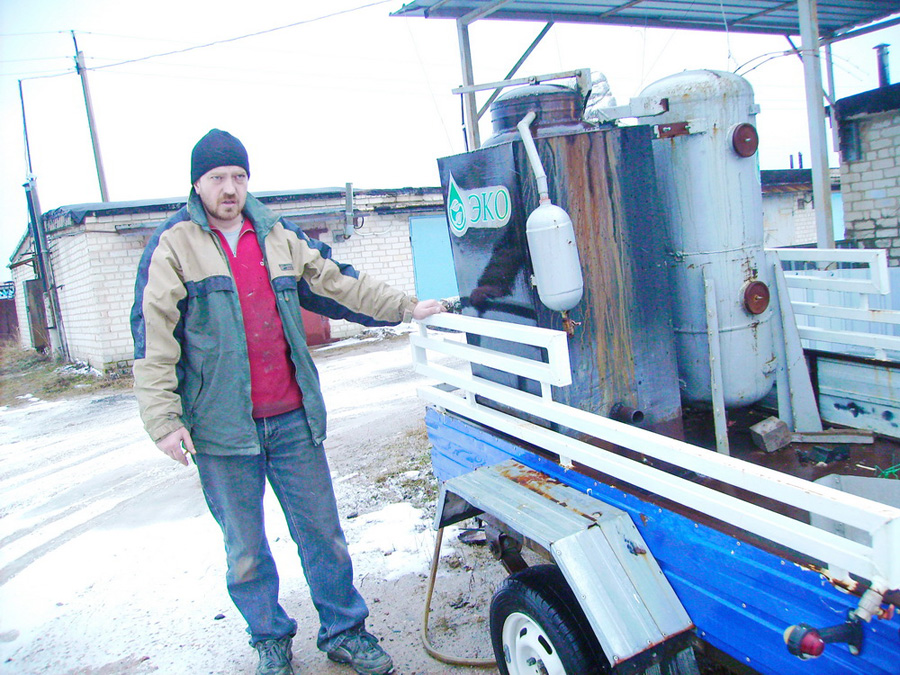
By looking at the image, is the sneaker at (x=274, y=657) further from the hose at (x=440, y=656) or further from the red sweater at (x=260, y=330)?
the red sweater at (x=260, y=330)

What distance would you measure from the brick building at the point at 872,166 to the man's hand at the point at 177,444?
8617 millimetres

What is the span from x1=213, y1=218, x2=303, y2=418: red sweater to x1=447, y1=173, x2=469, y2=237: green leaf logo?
34.9 inches

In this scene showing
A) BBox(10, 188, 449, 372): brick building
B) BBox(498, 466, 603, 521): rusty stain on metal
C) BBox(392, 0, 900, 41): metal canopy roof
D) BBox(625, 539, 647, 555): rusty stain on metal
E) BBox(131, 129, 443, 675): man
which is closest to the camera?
BBox(625, 539, 647, 555): rusty stain on metal

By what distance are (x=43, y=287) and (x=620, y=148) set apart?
55.5 ft

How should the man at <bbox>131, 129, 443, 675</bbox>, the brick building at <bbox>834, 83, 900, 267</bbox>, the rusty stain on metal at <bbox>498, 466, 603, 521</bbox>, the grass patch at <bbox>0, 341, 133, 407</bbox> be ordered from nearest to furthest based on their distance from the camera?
the rusty stain on metal at <bbox>498, 466, 603, 521</bbox> → the man at <bbox>131, 129, 443, 675</bbox> → the brick building at <bbox>834, 83, 900, 267</bbox> → the grass patch at <bbox>0, 341, 133, 407</bbox>

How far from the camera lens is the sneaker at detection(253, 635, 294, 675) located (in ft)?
8.61

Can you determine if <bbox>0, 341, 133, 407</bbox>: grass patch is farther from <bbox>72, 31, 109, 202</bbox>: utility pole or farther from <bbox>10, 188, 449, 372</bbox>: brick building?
<bbox>72, 31, 109, 202</bbox>: utility pole

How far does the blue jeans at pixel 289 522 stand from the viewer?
8.51ft

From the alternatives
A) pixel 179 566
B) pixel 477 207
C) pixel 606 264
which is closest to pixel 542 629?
pixel 606 264

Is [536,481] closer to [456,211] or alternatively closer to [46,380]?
[456,211]

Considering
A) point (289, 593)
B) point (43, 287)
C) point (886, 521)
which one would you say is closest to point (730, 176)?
point (886, 521)

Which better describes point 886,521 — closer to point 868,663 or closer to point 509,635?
point 868,663

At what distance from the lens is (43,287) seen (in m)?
15.8

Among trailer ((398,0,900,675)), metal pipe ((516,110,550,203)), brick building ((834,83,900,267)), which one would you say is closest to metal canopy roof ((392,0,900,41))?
brick building ((834,83,900,267))
